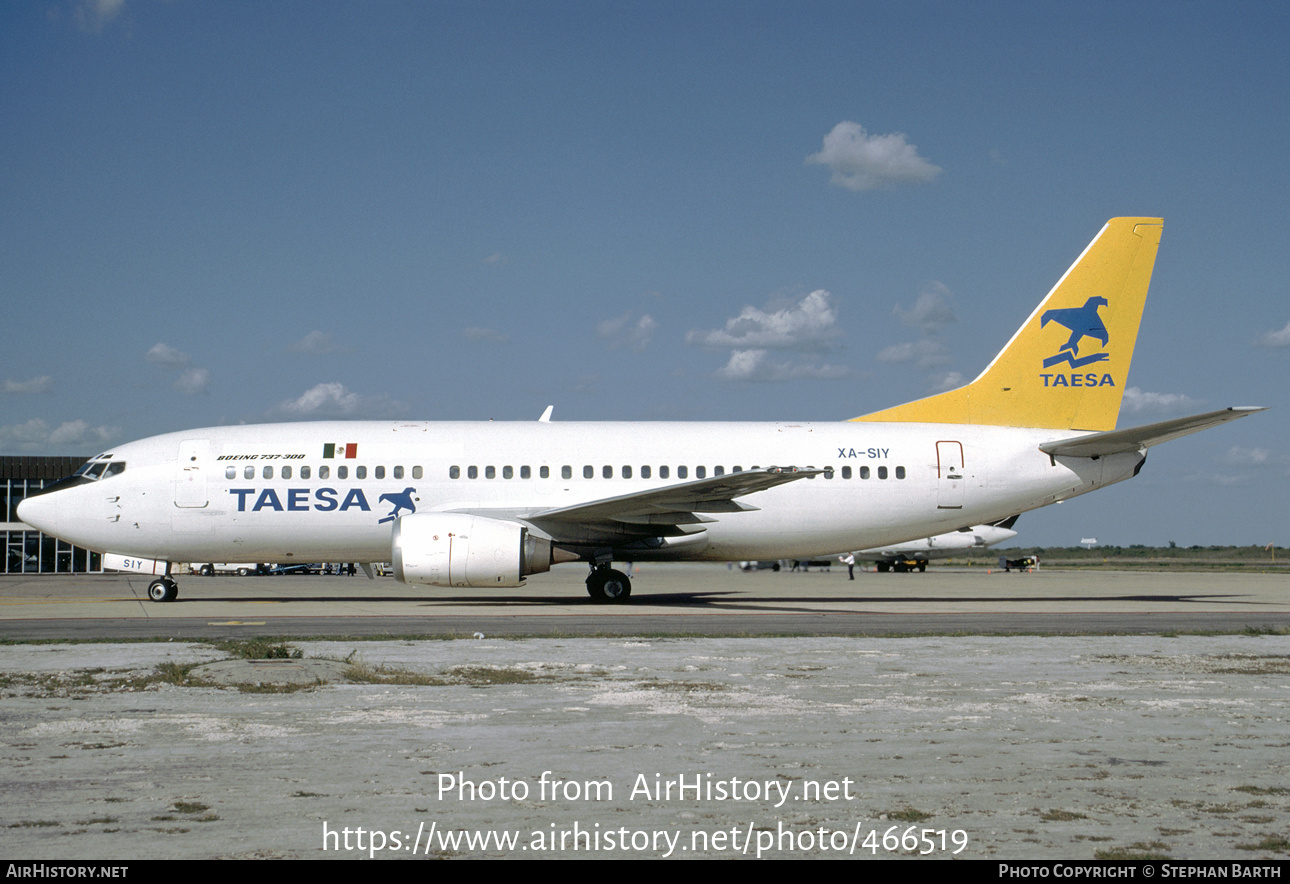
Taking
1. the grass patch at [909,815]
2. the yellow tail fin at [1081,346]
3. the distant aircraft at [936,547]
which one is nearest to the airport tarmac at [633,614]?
the yellow tail fin at [1081,346]

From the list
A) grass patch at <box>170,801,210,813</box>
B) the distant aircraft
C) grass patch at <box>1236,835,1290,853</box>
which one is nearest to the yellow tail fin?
grass patch at <box>1236,835,1290,853</box>

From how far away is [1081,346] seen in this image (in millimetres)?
23234

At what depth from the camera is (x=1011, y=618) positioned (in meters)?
17.4

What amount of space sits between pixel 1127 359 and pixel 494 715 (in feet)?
66.1

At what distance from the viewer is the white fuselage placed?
2155 centimetres

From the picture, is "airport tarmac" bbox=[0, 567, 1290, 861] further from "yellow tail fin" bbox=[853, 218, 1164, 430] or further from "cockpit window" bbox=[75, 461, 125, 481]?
"yellow tail fin" bbox=[853, 218, 1164, 430]

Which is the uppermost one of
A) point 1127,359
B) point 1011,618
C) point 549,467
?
point 1127,359

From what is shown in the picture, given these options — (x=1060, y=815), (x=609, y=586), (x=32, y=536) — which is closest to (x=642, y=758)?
(x=1060, y=815)

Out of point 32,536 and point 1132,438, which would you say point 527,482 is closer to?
point 1132,438

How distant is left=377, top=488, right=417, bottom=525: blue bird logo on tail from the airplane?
1.2 inches

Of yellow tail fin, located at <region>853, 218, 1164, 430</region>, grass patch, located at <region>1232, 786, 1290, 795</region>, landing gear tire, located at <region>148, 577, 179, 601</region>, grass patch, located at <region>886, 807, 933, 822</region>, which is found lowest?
grass patch, located at <region>1232, 786, 1290, 795</region>

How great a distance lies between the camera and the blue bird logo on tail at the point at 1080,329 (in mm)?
23234
